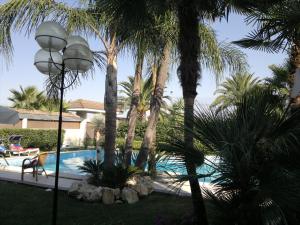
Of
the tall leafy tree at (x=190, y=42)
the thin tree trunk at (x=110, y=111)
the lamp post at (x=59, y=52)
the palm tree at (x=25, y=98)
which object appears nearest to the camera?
the tall leafy tree at (x=190, y=42)

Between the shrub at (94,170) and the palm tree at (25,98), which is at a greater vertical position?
the palm tree at (25,98)

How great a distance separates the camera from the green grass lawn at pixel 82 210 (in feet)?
22.4

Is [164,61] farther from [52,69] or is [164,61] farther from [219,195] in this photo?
[219,195]

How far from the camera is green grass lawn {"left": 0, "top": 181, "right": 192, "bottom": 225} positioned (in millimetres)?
6816

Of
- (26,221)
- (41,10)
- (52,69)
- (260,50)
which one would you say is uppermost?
(41,10)

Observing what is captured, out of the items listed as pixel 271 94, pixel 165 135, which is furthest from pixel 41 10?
pixel 271 94

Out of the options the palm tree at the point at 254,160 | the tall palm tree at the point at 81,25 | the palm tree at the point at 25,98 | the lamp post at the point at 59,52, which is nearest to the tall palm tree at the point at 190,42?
the palm tree at the point at 254,160

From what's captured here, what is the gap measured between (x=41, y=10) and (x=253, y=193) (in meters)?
7.39

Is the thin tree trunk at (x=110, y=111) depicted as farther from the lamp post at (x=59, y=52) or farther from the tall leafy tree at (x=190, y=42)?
the tall leafy tree at (x=190, y=42)

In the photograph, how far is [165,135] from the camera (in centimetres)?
516

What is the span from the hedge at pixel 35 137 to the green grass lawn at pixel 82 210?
1379 centimetres

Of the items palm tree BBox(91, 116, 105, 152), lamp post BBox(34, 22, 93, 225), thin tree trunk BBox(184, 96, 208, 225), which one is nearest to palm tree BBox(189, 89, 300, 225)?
thin tree trunk BBox(184, 96, 208, 225)

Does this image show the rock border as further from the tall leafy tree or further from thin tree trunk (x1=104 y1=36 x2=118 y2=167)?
the tall leafy tree

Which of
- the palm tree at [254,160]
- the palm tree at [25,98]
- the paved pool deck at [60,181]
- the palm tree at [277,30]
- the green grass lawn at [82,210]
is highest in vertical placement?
the palm tree at [25,98]
